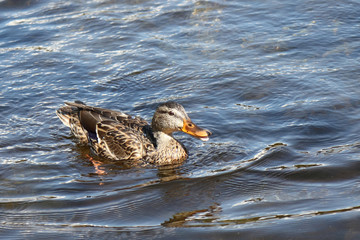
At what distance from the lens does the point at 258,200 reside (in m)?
6.61

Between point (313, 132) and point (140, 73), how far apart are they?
3.78m

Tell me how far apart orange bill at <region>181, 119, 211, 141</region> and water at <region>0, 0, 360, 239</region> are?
1.37 feet

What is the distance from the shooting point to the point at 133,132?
8562mm

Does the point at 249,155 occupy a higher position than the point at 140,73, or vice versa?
the point at 140,73

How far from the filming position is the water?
6344 mm

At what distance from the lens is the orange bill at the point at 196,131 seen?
25.5 feet

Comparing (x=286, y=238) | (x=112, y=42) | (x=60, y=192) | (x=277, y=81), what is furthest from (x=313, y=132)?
(x=112, y=42)

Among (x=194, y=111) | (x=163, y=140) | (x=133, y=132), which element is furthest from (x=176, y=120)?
(x=194, y=111)

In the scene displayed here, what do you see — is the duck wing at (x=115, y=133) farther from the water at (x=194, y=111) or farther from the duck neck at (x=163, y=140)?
the water at (x=194, y=111)

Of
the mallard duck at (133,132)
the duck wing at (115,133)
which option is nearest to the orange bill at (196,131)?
the mallard duck at (133,132)

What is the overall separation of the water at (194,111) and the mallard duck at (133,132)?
0.27m

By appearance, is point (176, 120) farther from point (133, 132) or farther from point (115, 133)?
point (115, 133)

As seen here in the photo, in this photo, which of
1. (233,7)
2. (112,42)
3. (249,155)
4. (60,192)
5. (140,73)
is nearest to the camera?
(60,192)

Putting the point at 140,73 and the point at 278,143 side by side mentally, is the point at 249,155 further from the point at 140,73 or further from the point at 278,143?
the point at 140,73
